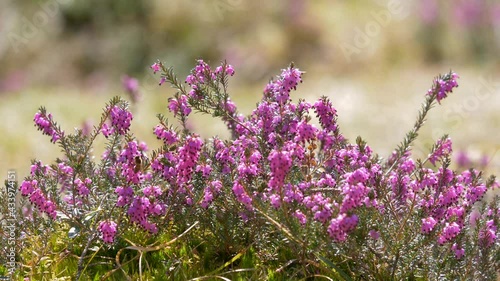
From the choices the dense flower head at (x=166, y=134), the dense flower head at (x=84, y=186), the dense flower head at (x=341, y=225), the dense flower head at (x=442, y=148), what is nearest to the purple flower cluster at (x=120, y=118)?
the dense flower head at (x=166, y=134)

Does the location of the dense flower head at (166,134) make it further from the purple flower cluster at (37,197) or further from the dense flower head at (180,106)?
the purple flower cluster at (37,197)

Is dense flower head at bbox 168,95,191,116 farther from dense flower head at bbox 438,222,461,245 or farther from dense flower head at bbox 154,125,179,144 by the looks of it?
dense flower head at bbox 438,222,461,245

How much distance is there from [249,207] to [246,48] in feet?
38.5

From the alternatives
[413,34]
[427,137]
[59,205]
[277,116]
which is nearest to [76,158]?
[59,205]

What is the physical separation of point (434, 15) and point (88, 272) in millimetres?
12974

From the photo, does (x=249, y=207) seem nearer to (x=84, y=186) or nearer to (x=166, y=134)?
(x=166, y=134)

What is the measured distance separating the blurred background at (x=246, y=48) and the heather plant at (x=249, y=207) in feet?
29.0

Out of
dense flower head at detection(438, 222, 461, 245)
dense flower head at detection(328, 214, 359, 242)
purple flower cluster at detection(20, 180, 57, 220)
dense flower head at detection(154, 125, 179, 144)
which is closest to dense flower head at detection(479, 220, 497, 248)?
dense flower head at detection(438, 222, 461, 245)

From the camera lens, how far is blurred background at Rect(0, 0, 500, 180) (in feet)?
44.6

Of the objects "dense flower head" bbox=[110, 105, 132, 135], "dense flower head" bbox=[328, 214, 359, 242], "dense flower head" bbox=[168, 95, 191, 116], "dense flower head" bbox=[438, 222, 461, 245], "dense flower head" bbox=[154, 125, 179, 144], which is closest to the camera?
"dense flower head" bbox=[328, 214, 359, 242]

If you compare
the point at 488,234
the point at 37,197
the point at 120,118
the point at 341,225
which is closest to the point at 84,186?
the point at 37,197

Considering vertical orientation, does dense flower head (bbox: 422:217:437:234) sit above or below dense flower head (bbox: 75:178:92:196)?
below

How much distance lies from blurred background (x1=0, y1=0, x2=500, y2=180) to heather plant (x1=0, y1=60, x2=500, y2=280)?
8.85 m

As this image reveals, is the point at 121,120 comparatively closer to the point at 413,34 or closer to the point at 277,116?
the point at 277,116
